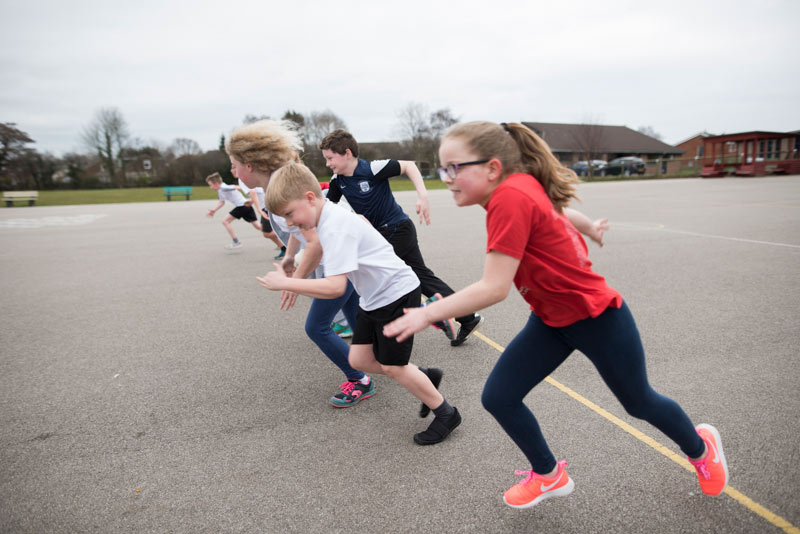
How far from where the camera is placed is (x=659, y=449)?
2561mm

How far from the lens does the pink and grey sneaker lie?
10.6 ft

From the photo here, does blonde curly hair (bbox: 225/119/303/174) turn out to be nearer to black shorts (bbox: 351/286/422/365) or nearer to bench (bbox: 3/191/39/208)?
black shorts (bbox: 351/286/422/365)

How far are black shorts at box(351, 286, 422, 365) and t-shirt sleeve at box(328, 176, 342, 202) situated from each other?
207 centimetres

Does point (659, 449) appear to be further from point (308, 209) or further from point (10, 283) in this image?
point (10, 283)

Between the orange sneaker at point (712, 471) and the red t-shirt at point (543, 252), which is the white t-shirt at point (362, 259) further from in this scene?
the orange sneaker at point (712, 471)

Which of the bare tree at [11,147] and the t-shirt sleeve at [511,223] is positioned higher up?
the bare tree at [11,147]

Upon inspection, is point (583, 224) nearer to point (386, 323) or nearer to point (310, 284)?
point (386, 323)

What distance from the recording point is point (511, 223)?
63.4 inches

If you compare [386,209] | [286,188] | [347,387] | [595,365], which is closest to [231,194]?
[386,209]

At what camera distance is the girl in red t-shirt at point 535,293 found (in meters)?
1.65

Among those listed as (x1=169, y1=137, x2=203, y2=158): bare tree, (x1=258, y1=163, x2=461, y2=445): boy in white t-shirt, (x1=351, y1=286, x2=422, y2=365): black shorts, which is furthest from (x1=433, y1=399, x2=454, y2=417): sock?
(x1=169, y1=137, x2=203, y2=158): bare tree

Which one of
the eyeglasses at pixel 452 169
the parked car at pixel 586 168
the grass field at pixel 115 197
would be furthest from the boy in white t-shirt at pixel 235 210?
the parked car at pixel 586 168

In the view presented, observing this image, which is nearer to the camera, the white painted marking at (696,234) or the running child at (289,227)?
the running child at (289,227)

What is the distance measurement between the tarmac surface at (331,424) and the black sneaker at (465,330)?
86mm
